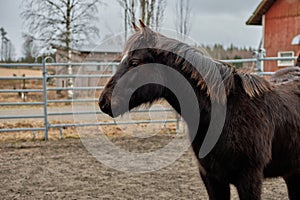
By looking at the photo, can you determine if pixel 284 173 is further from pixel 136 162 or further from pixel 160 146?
pixel 160 146

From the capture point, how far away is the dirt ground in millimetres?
3973

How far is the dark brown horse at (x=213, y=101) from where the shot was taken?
7.32 ft

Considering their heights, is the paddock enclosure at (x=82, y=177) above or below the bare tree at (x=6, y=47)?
below

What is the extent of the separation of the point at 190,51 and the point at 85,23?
16.0 m

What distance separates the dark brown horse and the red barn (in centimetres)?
1331

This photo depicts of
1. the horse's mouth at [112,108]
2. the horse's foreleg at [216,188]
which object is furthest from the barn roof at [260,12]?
the horse's mouth at [112,108]

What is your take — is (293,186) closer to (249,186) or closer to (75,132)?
(249,186)

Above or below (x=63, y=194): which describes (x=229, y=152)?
above

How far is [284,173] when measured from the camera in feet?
8.86

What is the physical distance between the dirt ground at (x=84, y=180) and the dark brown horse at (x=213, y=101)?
65.0 inches

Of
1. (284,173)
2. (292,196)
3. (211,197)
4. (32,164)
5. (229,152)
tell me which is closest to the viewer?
(229,152)

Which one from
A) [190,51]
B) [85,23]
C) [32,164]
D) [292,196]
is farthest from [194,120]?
[85,23]

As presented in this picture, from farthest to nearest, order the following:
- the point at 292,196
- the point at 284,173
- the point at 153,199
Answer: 1. the point at 153,199
2. the point at 292,196
3. the point at 284,173

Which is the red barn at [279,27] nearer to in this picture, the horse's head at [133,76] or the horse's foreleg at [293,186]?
the horse's foreleg at [293,186]
